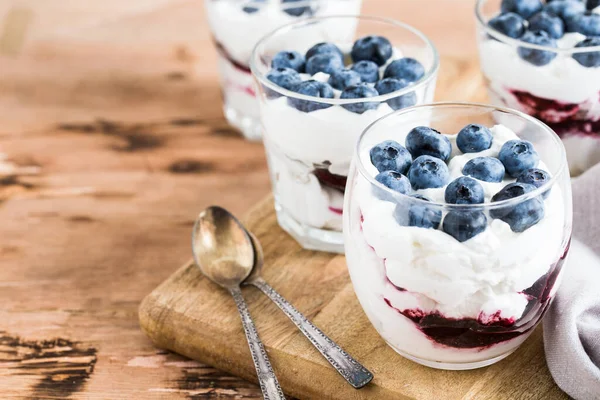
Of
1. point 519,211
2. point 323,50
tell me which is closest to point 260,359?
point 519,211

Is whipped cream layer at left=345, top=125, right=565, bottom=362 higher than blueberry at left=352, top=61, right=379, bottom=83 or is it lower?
lower

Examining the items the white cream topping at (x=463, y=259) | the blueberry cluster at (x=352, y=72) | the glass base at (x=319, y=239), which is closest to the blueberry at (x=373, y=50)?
the blueberry cluster at (x=352, y=72)

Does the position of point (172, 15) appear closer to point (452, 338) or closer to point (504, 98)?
point (504, 98)

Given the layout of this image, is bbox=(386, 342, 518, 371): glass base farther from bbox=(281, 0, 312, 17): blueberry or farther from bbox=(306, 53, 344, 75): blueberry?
bbox=(281, 0, 312, 17): blueberry

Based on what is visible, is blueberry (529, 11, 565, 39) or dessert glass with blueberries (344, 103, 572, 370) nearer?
dessert glass with blueberries (344, 103, 572, 370)

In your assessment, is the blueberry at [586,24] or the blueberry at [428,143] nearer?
the blueberry at [428,143]

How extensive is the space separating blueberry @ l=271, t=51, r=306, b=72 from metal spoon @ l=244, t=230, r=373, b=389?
379 millimetres

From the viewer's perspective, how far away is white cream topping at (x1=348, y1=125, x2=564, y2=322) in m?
1.09

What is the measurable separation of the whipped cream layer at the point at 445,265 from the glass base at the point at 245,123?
2.68 ft

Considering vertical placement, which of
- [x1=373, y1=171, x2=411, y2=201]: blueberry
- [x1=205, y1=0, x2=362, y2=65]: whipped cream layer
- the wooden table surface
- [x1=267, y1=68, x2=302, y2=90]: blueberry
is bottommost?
the wooden table surface

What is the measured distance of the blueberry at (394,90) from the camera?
4.68ft

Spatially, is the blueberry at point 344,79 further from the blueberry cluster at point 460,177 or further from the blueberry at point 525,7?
the blueberry at point 525,7

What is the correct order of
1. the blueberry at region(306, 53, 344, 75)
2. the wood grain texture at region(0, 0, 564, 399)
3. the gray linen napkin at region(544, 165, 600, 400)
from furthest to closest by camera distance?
the blueberry at region(306, 53, 344, 75)
the wood grain texture at region(0, 0, 564, 399)
the gray linen napkin at region(544, 165, 600, 400)

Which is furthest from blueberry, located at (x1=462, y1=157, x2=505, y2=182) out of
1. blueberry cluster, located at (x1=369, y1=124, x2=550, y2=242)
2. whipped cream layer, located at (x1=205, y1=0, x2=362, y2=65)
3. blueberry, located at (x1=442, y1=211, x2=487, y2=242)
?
whipped cream layer, located at (x1=205, y1=0, x2=362, y2=65)
